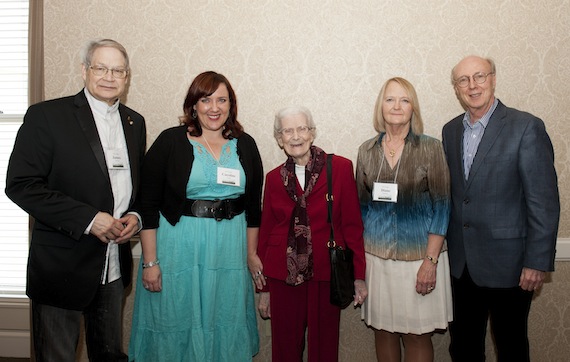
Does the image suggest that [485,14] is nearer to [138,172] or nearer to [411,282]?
[411,282]

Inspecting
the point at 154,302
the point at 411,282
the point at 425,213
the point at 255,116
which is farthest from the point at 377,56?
the point at 154,302

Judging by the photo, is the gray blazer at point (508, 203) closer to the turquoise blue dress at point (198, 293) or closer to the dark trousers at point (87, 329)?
the turquoise blue dress at point (198, 293)

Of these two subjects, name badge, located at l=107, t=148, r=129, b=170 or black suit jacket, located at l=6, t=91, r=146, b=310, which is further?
name badge, located at l=107, t=148, r=129, b=170

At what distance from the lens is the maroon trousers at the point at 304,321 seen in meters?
2.17

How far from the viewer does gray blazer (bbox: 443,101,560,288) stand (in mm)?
2006

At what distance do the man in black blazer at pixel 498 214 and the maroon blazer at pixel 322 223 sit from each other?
56cm

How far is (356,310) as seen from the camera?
9.24 ft

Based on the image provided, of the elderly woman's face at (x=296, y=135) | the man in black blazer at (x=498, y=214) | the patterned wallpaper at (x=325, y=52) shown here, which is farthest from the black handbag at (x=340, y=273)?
the patterned wallpaper at (x=325, y=52)

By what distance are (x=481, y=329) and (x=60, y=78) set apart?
315 centimetres

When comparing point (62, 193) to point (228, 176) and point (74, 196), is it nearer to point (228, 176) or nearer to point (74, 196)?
point (74, 196)

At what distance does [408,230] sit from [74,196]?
1689mm

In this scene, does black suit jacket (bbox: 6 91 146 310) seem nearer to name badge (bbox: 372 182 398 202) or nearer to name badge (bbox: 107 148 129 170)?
name badge (bbox: 107 148 129 170)

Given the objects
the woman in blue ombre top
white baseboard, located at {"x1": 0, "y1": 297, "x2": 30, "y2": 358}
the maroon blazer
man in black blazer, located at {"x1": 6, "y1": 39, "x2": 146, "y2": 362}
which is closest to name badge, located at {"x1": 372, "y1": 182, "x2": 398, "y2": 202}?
the woman in blue ombre top

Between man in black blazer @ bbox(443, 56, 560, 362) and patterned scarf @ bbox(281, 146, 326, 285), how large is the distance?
0.79 meters
